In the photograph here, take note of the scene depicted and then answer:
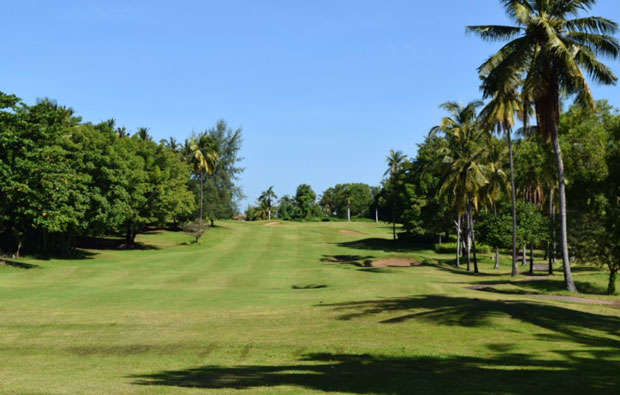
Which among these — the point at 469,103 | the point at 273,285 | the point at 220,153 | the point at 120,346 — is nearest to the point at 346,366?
the point at 120,346

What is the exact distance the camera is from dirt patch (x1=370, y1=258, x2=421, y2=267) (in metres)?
61.0

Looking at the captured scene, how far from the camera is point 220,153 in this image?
105438 mm

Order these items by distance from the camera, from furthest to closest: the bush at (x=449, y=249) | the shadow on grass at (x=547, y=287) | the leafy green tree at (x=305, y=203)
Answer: the leafy green tree at (x=305, y=203)
the bush at (x=449, y=249)
the shadow on grass at (x=547, y=287)

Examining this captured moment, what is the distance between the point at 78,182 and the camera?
56.4 metres

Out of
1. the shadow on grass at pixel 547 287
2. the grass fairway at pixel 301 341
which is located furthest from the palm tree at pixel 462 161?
the grass fairway at pixel 301 341

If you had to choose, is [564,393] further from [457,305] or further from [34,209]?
[34,209]

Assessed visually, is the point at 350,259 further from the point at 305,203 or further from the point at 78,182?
the point at 305,203

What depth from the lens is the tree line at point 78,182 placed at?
4669 centimetres

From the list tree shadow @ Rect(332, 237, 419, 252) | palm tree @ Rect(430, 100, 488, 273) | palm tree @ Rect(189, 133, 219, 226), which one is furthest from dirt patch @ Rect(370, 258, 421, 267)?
palm tree @ Rect(189, 133, 219, 226)

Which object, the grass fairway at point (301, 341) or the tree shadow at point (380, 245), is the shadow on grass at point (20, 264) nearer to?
the grass fairway at point (301, 341)

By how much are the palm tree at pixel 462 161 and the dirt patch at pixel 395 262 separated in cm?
797

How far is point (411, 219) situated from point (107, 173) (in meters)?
42.9

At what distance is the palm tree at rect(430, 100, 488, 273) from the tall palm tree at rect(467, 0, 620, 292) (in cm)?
1816

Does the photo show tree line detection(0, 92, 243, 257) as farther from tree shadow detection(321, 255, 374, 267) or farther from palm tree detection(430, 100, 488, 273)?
palm tree detection(430, 100, 488, 273)
